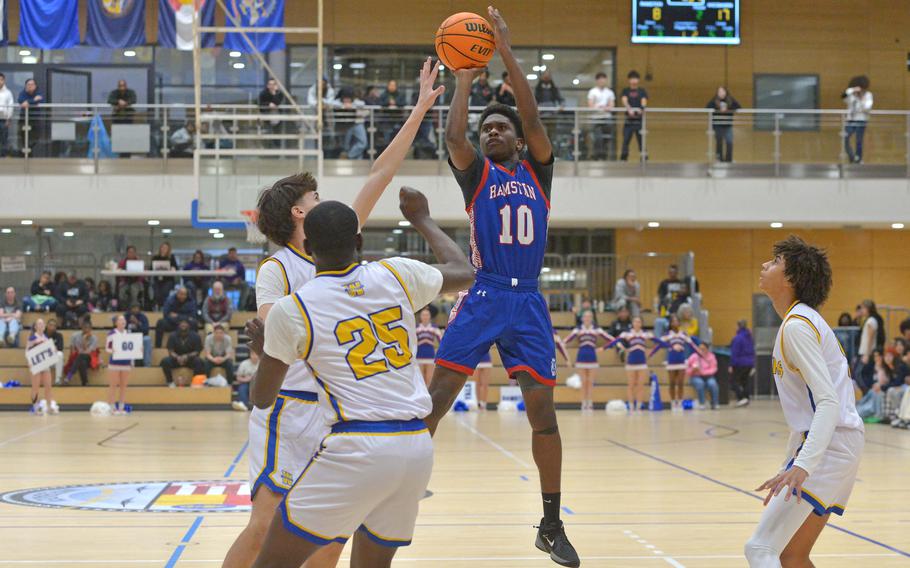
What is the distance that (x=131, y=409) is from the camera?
20.2 meters

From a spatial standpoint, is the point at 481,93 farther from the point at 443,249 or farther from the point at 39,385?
the point at 443,249

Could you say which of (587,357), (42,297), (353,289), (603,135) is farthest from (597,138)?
(353,289)

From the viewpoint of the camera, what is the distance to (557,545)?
17.9ft

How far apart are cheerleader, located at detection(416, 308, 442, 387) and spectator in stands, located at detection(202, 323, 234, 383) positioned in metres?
3.60

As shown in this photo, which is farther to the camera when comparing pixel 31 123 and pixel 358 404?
pixel 31 123

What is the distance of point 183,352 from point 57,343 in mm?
2326

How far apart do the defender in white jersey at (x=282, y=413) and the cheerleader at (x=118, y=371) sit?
1556 centimetres

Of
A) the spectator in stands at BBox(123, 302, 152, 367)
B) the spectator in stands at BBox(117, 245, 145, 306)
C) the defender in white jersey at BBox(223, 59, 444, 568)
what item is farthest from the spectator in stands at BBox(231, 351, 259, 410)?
the defender in white jersey at BBox(223, 59, 444, 568)

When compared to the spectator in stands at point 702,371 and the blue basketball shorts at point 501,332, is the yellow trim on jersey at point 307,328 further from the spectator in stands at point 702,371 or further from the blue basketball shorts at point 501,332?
the spectator in stands at point 702,371

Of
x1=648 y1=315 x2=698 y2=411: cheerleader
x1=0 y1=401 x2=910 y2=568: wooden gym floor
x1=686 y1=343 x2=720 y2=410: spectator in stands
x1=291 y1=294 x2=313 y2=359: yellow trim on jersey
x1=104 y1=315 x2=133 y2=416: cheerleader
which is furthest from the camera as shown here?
x1=686 y1=343 x2=720 y2=410: spectator in stands

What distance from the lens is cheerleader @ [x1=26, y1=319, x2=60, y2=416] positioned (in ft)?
62.8

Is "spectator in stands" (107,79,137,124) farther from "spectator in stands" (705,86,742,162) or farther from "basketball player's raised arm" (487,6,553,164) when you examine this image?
"basketball player's raised arm" (487,6,553,164)

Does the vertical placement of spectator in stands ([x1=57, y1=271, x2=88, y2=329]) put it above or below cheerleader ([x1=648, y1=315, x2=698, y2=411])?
above

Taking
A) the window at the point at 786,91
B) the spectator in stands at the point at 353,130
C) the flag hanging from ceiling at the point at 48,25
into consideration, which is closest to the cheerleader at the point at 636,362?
the spectator in stands at the point at 353,130
